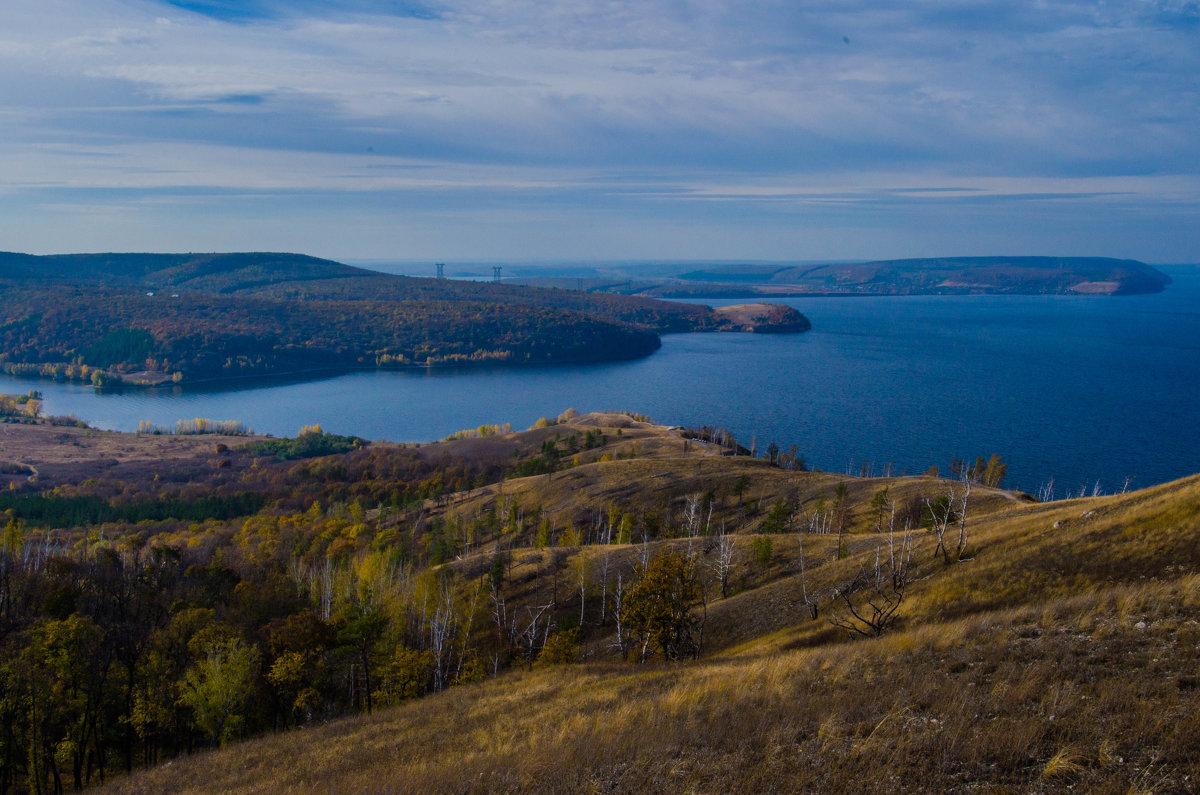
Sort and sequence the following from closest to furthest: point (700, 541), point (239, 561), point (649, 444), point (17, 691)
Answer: point (17, 691) < point (700, 541) < point (239, 561) < point (649, 444)

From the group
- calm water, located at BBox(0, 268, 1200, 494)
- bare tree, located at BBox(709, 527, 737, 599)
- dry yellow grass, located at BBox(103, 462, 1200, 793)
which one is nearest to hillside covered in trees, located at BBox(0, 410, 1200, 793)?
dry yellow grass, located at BBox(103, 462, 1200, 793)

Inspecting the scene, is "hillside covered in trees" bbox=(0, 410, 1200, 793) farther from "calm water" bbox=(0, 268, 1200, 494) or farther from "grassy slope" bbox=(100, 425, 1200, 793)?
"calm water" bbox=(0, 268, 1200, 494)

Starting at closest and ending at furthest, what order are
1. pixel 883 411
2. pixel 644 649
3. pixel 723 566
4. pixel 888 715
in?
pixel 888 715
pixel 644 649
pixel 723 566
pixel 883 411

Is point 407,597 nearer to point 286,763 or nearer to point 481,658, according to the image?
point 481,658

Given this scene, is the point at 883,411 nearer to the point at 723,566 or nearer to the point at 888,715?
the point at 723,566

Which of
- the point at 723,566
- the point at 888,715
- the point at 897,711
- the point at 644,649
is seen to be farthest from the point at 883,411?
the point at 888,715

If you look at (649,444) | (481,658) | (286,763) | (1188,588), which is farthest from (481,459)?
(1188,588)

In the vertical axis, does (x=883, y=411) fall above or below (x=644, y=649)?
below
